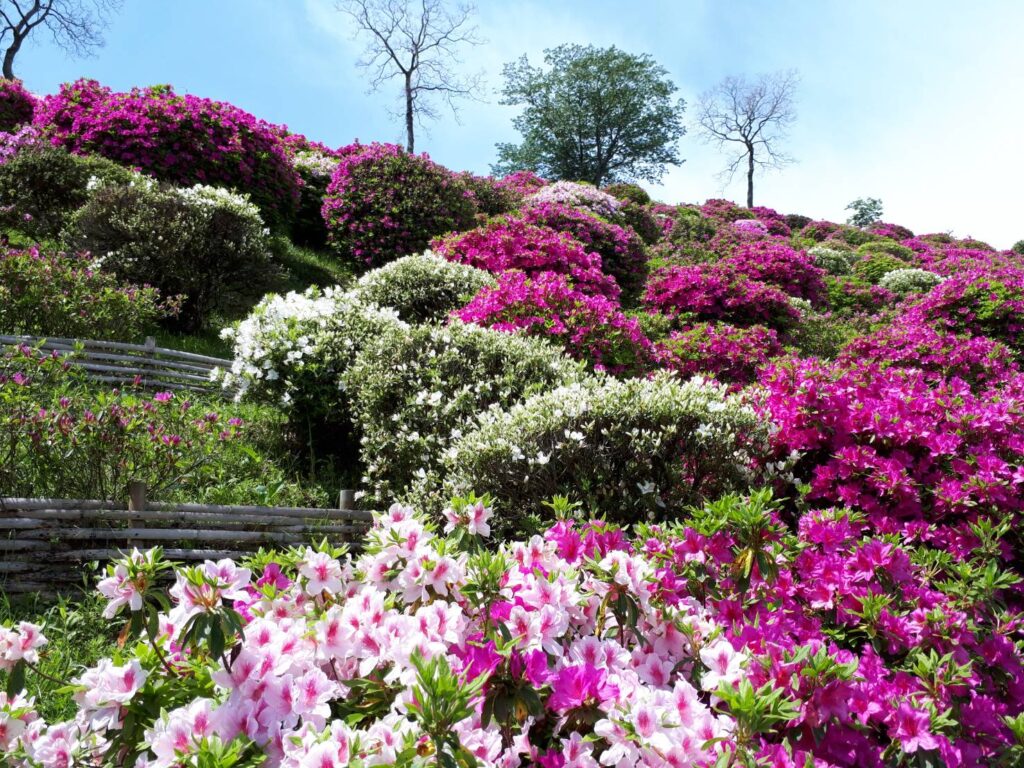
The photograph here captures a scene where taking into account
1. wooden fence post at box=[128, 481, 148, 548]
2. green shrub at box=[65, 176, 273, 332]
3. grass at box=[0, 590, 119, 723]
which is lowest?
grass at box=[0, 590, 119, 723]

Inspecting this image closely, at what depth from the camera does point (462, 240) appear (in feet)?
29.8

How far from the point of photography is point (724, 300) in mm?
8938

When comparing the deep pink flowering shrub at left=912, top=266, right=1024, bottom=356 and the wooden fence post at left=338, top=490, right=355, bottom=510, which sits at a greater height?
the deep pink flowering shrub at left=912, top=266, right=1024, bottom=356

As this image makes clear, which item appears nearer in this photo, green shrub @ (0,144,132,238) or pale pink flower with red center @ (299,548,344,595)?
pale pink flower with red center @ (299,548,344,595)

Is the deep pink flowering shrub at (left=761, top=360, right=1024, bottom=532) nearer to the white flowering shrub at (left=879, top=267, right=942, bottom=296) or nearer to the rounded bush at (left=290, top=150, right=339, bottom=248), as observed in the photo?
the rounded bush at (left=290, top=150, right=339, bottom=248)

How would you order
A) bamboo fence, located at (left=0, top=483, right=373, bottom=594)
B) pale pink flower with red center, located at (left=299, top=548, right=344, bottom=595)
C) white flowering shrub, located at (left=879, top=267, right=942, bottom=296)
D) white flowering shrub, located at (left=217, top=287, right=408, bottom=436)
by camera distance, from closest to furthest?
pale pink flower with red center, located at (left=299, top=548, right=344, bottom=595), bamboo fence, located at (left=0, top=483, right=373, bottom=594), white flowering shrub, located at (left=217, top=287, right=408, bottom=436), white flowering shrub, located at (left=879, top=267, right=942, bottom=296)

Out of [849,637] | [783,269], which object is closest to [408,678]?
[849,637]

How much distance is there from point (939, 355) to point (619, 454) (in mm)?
4003

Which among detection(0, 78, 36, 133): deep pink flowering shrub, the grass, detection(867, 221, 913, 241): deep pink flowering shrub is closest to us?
the grass

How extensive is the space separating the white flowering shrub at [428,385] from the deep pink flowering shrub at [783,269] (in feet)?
21.6

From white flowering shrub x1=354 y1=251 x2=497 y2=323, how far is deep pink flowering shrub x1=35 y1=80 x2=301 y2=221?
623 centimetres

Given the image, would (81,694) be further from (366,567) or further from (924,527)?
(924,527)

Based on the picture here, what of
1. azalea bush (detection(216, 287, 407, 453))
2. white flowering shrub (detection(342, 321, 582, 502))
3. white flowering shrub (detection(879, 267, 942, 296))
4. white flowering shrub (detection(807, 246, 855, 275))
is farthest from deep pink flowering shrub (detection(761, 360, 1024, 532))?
white flowering shrub (detection(807, 246, 855, 275))

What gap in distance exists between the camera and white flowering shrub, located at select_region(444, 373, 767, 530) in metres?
3.53
